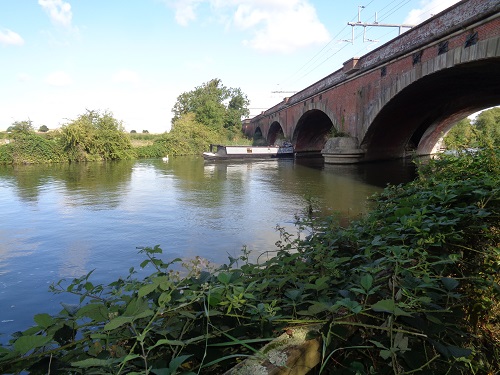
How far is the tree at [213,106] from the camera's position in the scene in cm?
5156

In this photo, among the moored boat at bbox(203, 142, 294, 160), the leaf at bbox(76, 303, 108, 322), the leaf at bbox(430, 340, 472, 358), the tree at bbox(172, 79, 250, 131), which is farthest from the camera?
the tree at bbox(172, 79, 250, 131)

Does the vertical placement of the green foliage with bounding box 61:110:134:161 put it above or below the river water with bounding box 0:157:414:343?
above

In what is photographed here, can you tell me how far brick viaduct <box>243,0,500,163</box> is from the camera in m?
10.1

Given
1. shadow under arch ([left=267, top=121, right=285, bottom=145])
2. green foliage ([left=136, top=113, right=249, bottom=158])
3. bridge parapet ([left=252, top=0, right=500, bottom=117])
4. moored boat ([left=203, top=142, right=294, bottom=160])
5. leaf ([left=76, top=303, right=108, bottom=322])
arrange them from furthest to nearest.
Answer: shadow under arch ([left=267, top=121, right=285, bottom=145]) < green foliage ([left=136, top=113, right=249, bottom=158]) < moored boat ([left=203, top=142, right=294, bottom=160]) < bridge parapet ([left=252, top=0, right=500, bottom=117]) < leaf ([left=76, top=303, right=108, bottom=322])

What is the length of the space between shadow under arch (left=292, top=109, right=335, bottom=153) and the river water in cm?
1617

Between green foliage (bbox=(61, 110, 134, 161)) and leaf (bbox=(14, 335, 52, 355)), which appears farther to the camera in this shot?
green foliage (bbox=(61, 110, 134, 161))

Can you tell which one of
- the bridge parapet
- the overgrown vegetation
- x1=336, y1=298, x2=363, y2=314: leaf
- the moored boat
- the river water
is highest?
the bridge parapet

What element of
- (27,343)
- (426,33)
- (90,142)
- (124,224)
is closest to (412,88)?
(426,33)

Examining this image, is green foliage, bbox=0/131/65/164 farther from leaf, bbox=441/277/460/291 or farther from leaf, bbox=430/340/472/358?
leaf, bbox=430/340/472/358

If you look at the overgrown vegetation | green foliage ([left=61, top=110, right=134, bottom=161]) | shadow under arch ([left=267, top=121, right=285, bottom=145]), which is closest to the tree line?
→ green foliage ([left=61, top=110, right=134, bottom=161])

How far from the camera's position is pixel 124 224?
23.5 ft

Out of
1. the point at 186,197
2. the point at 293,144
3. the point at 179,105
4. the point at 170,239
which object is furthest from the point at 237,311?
the point at 179,105

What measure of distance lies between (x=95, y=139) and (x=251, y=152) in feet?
44.1

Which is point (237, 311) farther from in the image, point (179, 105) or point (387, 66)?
point (179, 105)
